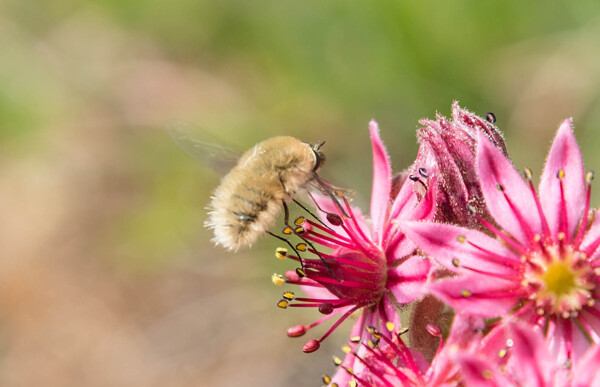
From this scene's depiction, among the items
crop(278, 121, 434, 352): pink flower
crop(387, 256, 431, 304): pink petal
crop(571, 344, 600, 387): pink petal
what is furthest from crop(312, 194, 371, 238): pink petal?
crop(571, 344, 600, 387): pink petal

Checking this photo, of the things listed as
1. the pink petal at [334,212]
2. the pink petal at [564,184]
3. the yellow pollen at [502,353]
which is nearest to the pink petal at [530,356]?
the yellow pollen at [502,353]

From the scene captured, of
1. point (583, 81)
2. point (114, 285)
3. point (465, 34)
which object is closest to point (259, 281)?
point (114, 285)

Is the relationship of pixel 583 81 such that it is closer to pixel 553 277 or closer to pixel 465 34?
pixel 465 34

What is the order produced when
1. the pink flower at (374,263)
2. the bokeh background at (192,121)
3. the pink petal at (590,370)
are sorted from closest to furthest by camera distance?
the pink petal at (590,370)
the pink flower at (374,263)
the bokeh background at (192,121)

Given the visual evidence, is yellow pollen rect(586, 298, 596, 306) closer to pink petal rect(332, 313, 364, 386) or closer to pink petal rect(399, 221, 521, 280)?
pink petal rect(399, 221, 521, 280)

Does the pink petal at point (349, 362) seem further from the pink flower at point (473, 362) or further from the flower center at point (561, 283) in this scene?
the flower center at point (561, 283)

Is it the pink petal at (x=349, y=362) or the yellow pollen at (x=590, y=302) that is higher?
the pink petal at (x=349, y=362)
